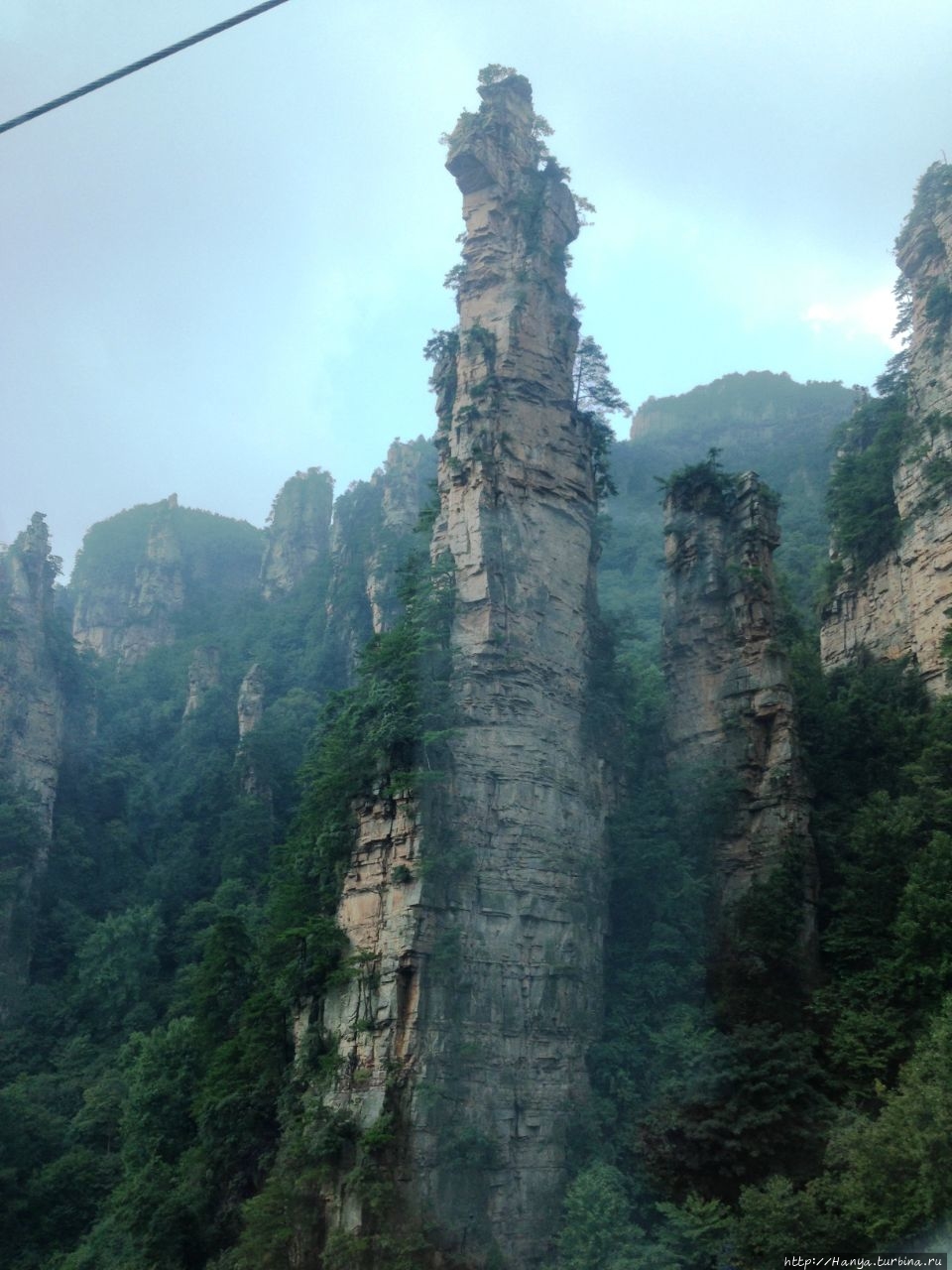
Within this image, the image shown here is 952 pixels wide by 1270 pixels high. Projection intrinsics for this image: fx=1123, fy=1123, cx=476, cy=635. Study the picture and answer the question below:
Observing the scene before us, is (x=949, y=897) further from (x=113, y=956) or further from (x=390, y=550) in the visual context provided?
(x=390, y=550)

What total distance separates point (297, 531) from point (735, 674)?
53908 millimetres

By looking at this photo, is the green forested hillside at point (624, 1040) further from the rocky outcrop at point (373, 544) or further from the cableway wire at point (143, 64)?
the rocky outcrop at point (373, 544)

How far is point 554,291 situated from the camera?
34.2 m

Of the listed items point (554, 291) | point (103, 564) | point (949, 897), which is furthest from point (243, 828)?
point (103, 564)

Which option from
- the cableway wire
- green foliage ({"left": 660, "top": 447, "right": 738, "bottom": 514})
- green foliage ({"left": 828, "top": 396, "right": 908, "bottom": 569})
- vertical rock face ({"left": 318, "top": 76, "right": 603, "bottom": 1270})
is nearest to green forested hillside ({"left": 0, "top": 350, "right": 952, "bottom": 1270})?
green foliage ({"left": 828, "top": 396, "right": 908, "bottom": 569})

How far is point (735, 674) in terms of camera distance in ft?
103

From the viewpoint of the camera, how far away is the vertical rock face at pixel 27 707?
1684 inches

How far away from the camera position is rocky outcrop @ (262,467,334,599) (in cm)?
7900

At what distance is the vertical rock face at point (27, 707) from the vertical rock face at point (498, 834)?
22.2 meters

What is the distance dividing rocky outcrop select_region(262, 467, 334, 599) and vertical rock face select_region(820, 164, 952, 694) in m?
48.7

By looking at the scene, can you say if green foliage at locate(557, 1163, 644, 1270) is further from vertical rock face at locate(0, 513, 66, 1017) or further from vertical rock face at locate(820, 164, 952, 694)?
vertical rock face at locate(0, 513, 66, 1017)

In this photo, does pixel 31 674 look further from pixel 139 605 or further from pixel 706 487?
pixel 706 487

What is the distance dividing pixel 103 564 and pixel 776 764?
2490 inches

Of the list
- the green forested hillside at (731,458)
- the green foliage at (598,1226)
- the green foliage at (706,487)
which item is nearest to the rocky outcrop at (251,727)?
the green forested hillside at (731,458)
